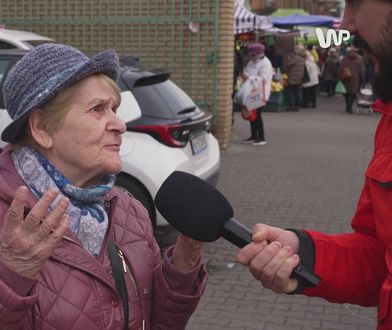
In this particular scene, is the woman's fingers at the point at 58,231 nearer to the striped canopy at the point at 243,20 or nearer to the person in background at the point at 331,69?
the striped canopy at the point at 243,20

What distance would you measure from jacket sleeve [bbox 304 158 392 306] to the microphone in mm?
229

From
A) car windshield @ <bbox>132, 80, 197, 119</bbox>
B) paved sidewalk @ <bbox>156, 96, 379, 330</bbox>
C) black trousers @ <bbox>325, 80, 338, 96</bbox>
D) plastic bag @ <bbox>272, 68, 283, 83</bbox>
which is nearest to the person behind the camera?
paved sidewalk @ <bbox>156, 96, 379, 330</bbox>

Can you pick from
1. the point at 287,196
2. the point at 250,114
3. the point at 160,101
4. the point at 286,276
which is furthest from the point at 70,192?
the point at 250,114

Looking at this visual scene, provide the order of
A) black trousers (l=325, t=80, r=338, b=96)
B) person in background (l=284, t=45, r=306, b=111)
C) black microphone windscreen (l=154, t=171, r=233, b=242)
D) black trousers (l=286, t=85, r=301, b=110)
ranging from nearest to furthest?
1. black microphone windscreen (l=154, t=171, r=233, b=242)
2. person in background (l=284, t=45, r=306, b=111)
3. black trousers (l=286, t=85, r=301, b=110)
4. black trousers (l=325, t=80, r=338, b=96)

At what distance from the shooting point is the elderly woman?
6.00 feet

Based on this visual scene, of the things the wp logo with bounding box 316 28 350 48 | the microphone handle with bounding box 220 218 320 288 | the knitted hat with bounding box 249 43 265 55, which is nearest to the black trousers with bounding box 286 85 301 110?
the knitted hat with bounding box 249 43 265 55

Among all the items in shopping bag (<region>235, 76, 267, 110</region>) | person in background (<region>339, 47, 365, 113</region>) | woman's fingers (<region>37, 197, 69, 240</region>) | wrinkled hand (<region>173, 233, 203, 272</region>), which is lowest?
person in background (<region>339, 47, 365, 113</region>)

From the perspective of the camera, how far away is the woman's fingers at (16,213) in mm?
1509

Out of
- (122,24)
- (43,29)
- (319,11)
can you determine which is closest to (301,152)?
(122,24)

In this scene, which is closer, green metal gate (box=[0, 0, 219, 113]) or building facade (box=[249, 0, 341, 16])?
green metal gate (box=[0, 0, 219, 113])

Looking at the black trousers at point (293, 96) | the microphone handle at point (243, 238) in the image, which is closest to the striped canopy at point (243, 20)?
the black trousers at point (293, 96)

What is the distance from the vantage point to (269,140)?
41.9ft

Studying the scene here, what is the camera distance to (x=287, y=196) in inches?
316

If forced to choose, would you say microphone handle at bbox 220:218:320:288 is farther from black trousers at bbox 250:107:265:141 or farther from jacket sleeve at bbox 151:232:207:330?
black trousers at bbox 250:107:265:141
